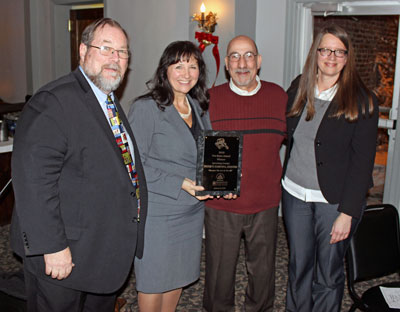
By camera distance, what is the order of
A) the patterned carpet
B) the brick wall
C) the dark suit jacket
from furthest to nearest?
the brick wall < the patterned carpet < the dark suit jacket

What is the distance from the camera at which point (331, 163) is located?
8.16 ft

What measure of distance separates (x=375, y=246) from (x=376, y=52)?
300 inches

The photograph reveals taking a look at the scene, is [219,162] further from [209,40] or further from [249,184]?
[209,40]

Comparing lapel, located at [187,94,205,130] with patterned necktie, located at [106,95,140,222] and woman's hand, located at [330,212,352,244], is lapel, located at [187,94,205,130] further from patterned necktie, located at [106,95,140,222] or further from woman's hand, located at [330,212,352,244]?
→ woman's hand, located at [330,212,352,244]

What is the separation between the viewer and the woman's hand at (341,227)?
2.50m

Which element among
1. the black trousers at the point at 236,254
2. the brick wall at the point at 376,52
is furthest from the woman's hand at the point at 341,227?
the brick wall at the point at 376,52

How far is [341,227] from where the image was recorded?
2.50 metres

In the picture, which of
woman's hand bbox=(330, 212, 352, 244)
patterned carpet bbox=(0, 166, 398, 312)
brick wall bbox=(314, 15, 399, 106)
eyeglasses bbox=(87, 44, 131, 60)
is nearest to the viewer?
eyeglasses bbox=(87, 44, 131, 60)

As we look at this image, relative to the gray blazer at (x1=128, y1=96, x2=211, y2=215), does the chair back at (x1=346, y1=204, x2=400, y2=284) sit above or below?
below

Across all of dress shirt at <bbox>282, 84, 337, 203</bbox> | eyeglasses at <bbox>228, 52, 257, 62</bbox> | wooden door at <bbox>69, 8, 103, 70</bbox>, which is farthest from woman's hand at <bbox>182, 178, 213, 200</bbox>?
wooden door at <bbox>69, 8, 103, 70</bbox>

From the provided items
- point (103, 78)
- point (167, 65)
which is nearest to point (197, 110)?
point (167, 65)

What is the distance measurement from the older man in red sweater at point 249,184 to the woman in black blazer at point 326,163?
106 mm

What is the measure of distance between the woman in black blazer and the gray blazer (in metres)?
0.66

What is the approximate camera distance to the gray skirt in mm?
2486
